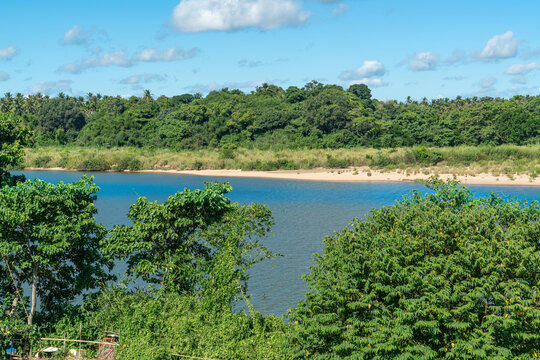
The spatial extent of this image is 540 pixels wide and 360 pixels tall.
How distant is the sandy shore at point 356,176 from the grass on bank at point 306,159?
95 centimetres

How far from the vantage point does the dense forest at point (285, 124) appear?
83688 mm

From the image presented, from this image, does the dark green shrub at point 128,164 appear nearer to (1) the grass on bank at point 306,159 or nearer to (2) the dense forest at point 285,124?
(1) the grass on bank at point 306,159

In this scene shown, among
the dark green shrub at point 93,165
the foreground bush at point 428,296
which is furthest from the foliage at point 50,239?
the dark green shrub at point 93,165

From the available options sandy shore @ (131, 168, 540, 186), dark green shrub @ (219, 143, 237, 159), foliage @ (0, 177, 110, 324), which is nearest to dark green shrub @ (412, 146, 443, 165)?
sandy shore @ (131, 168, 540, 186)

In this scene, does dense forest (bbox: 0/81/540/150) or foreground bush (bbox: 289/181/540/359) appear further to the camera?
dense forest (bbox: 0/81/540/150)

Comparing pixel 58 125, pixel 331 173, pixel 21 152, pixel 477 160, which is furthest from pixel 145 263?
pixel 58 125

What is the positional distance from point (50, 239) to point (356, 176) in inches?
2166

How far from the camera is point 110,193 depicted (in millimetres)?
54781

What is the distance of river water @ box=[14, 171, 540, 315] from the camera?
78.0 feet

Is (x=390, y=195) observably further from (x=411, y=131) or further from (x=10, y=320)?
(x=10, y=320)

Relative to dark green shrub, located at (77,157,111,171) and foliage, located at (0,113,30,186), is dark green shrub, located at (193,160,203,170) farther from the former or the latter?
foliage, located at (0,113,30,186)

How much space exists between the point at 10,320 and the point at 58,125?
9315 cm

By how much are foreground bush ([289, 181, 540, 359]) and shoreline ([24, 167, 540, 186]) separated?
46311 millimetres

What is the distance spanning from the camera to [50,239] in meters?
16.0
